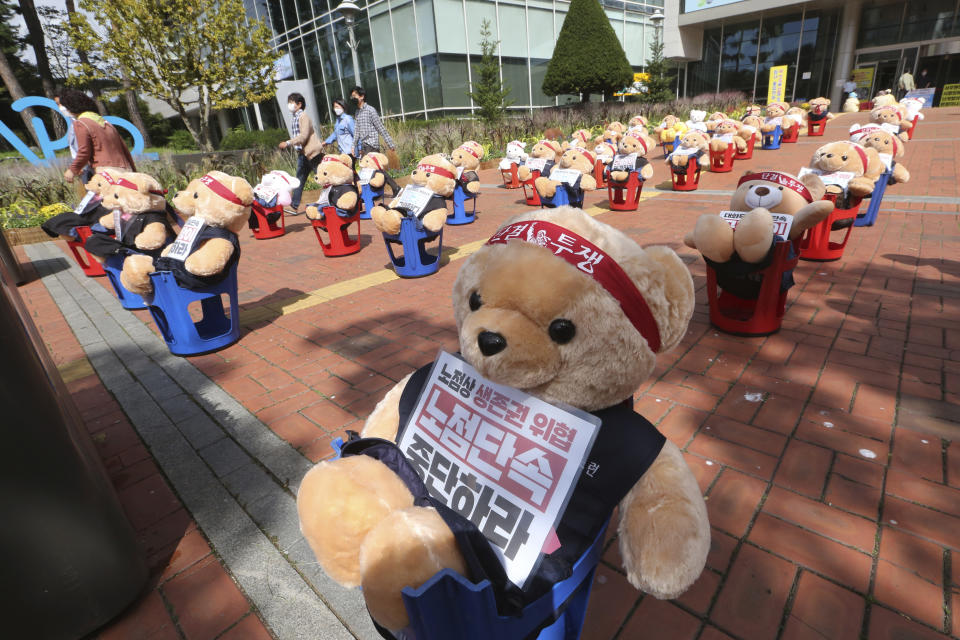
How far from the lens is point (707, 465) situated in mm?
2307

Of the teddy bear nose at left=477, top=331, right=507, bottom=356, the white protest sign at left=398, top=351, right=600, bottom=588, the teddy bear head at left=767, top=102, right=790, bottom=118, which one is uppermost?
the teddy bear head at left=767, top=102, right=790, bottom=118

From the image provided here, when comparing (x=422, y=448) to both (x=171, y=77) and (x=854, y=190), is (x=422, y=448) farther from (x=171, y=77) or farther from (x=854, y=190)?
(x=171, y=77)

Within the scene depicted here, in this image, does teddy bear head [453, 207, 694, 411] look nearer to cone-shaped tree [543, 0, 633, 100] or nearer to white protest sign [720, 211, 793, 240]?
white protest sign [720, 211, 793, 240]

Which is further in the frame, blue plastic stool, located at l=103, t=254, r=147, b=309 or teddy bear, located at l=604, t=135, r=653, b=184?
teddy bear, located at l=604, t=135, r=653, b=184

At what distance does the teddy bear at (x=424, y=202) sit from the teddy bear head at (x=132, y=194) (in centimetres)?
200

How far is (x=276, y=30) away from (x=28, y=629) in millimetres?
28614

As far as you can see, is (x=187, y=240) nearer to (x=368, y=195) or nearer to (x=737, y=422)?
(x=737, y=422)

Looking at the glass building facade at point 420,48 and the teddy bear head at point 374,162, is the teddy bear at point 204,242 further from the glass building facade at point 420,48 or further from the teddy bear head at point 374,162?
the glass building facade at point 420,48

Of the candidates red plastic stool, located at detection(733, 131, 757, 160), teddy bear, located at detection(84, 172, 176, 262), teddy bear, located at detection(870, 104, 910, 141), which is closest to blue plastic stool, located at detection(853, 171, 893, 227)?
teddy bear, located at detection(870, 104, 910, 141)

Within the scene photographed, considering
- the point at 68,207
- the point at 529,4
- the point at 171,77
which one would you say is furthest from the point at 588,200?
the point at 529,4

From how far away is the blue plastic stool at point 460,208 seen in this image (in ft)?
25.5

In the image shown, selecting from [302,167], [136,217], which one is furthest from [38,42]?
[136,217]

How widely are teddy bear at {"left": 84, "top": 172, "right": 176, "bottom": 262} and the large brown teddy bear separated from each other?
609 centimetres

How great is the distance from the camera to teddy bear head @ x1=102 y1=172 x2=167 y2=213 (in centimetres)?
407
